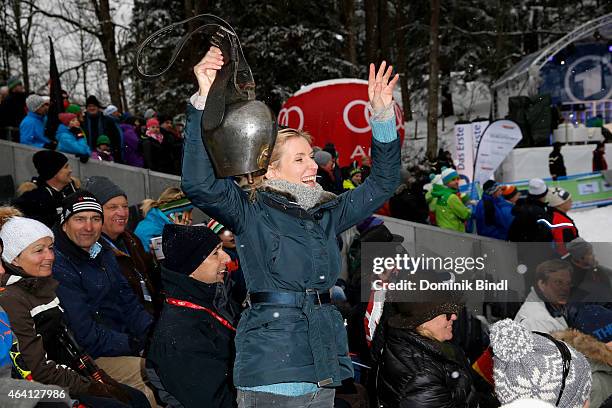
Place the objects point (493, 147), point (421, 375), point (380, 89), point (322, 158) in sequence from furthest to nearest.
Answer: point (493, 147) < point (322, 158) < point (421, 375) < point (380, 89)

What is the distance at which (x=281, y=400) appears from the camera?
2.51 metres

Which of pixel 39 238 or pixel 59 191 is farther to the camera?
pixel 59 191

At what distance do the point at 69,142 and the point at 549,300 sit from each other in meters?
7.37

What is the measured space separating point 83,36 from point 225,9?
954cm

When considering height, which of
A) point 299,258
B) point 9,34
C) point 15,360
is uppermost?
point 9,34

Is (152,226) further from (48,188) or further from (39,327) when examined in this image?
(39,327)

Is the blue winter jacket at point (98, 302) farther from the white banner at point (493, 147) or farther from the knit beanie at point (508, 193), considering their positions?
the white banner at point (493, 147)

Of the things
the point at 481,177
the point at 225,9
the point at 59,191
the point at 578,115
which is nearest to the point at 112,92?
the point at 225,9

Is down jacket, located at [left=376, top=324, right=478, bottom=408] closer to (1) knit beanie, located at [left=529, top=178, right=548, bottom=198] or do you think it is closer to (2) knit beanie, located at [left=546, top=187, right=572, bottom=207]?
(1) knit beanie, located at [left=529, top=178, right=548, bottom=198]

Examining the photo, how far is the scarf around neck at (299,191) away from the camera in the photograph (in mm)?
2684

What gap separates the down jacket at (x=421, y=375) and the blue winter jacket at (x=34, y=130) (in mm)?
7908

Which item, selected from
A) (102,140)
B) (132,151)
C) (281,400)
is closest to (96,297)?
(281,400)

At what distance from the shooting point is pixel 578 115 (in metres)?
23.8

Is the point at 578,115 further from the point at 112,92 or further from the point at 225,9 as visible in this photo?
the point at 112,92
